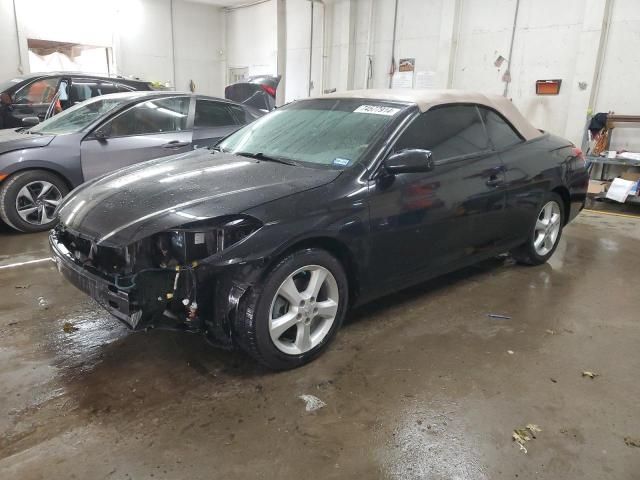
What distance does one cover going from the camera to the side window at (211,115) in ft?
18.0

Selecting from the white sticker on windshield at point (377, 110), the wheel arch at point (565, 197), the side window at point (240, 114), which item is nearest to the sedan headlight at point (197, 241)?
the white sticker on windshield at point (377, 110)

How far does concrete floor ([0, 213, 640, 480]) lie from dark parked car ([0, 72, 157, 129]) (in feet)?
13.6

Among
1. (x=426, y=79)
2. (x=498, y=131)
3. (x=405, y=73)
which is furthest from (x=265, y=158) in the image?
(x=405, y=73)

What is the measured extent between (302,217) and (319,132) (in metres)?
0.91

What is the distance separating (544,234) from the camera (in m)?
4.11

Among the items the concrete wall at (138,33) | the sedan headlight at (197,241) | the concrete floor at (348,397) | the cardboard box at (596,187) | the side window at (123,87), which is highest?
the concrete wall at (138,33)

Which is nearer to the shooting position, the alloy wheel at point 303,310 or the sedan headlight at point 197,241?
the sedan headlight at point 197,241

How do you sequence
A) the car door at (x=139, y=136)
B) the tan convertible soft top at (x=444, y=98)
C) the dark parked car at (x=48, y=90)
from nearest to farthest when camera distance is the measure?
the tan convertible soft top at (x=444, y=98) < the car door at (x=139, y=136) < the dark parked car at (x=48, y=90)

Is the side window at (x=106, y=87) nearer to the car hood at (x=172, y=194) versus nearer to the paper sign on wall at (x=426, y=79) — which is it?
the car hood at (x=172, y=194)

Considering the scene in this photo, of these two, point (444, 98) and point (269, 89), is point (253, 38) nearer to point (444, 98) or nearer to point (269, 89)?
point (269, 89)

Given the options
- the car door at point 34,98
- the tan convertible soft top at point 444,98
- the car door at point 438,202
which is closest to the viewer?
the car door at point 438,202

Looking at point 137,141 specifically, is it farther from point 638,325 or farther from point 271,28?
point 271,28

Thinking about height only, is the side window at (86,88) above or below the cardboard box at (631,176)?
above

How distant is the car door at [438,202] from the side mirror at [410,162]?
0.08 m
